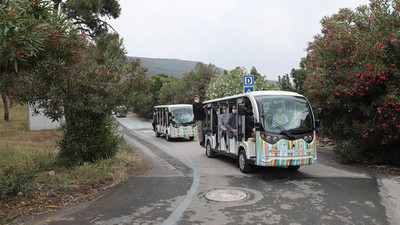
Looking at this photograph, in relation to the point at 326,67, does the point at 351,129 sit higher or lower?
lower

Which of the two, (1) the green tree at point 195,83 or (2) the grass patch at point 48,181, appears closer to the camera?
(2) the grass patch at point 48,181

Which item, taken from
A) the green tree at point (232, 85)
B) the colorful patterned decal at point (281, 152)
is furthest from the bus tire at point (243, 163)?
the green tree at point (232, 85)

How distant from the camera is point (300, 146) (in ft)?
29.3

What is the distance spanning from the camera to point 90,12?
64.2ft

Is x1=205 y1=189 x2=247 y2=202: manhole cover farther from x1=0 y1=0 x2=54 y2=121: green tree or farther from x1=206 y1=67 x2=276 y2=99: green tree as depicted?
x1=206 y1=67 x2=276 y2=99: green tree

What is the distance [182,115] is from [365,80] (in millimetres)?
14549

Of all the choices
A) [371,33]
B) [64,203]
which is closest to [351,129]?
[371,33]

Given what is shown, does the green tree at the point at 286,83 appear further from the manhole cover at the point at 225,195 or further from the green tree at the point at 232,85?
the manhole cover at the point at 225,195

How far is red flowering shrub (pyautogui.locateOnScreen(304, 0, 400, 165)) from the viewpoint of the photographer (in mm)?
9133

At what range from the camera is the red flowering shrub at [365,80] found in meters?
9.13

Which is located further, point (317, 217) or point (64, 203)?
point (64, 203)

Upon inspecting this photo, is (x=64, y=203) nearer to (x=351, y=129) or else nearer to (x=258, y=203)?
(x=258, y=203)

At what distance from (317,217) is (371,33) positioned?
6.43 meters

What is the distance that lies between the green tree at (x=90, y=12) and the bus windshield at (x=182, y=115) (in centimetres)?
684
